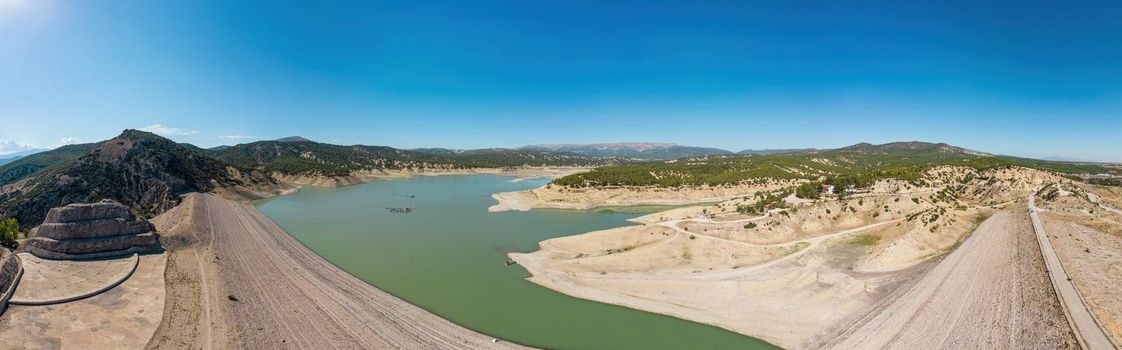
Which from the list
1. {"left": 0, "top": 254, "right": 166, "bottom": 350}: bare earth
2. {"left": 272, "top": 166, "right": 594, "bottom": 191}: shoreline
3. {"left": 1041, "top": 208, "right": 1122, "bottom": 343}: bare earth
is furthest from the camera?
{"left": 272, "top": 166, "right": 594, "bottom": 191}: shoreline

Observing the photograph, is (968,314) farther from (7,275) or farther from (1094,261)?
(7,275)

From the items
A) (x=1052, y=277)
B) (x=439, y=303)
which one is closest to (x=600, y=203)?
(x=439, y=303)

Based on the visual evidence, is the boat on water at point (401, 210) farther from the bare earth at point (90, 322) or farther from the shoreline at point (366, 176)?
the shoreline at point (366, 176)

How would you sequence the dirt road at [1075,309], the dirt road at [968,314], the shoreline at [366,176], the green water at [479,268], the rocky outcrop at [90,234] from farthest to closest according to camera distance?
the shoreline at [366,176]
the rocky outcrop at [90,234]
the green water at [479,268]
the dirt road at [968,314]
the dirt road at [1075,309]

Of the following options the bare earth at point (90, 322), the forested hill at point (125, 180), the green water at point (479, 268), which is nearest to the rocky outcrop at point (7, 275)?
the bare earth at point (90, 322)

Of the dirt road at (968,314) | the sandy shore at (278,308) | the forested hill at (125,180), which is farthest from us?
the forested hill at (125,180)

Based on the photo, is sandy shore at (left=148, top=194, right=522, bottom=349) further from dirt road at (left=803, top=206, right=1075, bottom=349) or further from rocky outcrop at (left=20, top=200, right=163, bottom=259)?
dirt road at (left=803, top=206, right=1075, bottom=349)

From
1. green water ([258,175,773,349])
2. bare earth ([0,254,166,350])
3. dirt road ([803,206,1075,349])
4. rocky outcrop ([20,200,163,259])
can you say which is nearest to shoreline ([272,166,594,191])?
green water ([258,175,773,349])
